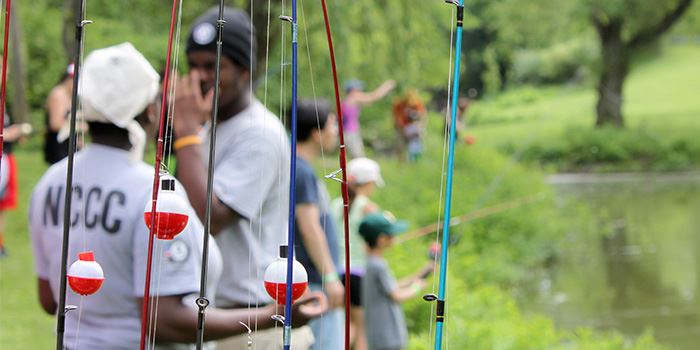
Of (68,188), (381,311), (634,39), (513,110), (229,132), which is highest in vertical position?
(634,39)

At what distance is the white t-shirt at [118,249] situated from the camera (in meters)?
2.13

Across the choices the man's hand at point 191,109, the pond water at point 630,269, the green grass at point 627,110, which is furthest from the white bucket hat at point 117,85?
the green grass at point 627,110

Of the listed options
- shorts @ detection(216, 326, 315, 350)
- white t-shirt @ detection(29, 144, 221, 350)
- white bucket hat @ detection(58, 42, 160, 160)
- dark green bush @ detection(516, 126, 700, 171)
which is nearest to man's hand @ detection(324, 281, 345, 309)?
shorts @ detection(216, 326, 315, 350)

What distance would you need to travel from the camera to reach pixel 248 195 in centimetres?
270

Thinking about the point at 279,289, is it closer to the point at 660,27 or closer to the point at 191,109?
the point at 191,109

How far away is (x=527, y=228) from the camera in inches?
450

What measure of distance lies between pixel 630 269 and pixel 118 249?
30.5 ft

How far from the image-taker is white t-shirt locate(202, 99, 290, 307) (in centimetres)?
268

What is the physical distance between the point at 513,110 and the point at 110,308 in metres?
13.6

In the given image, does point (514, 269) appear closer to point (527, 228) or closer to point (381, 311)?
point (527, 228)

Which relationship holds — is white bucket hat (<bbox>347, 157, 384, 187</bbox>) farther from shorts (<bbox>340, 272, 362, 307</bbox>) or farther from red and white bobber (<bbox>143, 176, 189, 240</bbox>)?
red and white bobber (<bbox>143, 176, 189, 240</bbox>)

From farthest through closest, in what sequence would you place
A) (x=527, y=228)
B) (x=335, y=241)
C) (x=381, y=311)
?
(x=527, y=228) < (x=381, y=311) < (x=335, y=241)

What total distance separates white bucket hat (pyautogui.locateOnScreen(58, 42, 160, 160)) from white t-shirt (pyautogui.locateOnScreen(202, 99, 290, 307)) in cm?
48

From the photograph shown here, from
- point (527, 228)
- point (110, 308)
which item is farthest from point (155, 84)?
point (527, 228)
